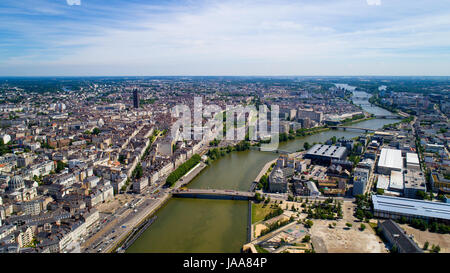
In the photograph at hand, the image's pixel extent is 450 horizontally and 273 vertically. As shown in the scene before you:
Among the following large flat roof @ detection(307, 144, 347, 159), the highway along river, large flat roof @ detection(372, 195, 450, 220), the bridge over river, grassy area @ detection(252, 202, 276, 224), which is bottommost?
the highway along river

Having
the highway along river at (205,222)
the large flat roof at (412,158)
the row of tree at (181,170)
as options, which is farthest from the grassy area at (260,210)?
the large flat roof at (412,158)

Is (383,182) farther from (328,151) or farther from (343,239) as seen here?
(343,239)

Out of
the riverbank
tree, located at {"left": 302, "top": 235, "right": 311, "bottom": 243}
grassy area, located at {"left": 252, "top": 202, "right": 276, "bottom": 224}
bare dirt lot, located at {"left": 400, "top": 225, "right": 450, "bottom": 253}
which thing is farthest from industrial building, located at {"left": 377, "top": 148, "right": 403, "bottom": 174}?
the riverbank

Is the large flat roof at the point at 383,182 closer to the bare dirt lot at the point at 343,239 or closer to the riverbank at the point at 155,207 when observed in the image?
the bare dirt lot at the point at 343,239

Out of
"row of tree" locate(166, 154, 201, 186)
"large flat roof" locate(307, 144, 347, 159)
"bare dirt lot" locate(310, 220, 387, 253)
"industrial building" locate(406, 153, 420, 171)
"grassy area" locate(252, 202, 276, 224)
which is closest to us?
"bare dirt lot" locate(310, 220, 387, 253)

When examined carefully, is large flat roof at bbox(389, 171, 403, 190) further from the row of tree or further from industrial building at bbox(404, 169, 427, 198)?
the row of tree
